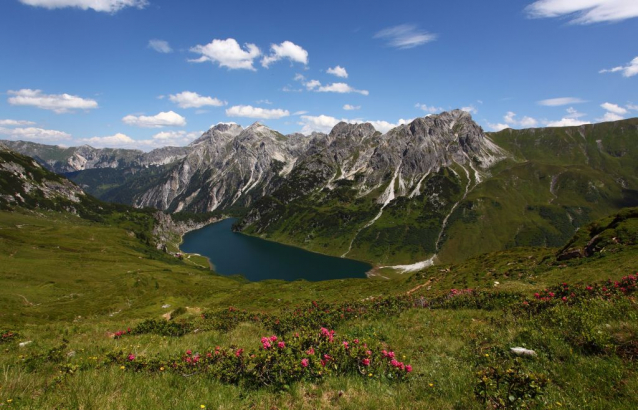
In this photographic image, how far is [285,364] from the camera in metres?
8.99

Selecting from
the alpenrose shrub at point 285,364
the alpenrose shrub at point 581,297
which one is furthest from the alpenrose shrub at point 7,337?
the alpenrose shrub at point 581,297

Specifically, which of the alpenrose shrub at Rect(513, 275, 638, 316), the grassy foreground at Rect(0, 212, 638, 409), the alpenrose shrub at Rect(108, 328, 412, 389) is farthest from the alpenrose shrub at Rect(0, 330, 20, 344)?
the alpenrose shrub at Rect(513, 275, 638, 316)

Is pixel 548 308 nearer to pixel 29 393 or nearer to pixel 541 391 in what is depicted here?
pixel 541 391

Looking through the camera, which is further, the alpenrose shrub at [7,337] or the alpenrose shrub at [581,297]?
the alpenrose shrub at [7,337]

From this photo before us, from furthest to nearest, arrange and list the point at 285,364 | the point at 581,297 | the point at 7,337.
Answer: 1. the point at 7,337
2. the point at 581,297
3. the point at 285,364

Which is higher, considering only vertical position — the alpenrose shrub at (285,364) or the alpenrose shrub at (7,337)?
the alpenrose shrub at (285,364)

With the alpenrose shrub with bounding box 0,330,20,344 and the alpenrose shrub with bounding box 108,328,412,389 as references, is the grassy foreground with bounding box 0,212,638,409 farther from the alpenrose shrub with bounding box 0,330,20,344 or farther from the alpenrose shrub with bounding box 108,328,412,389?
the alpenrose shrub with bounding box 0,330,20,344

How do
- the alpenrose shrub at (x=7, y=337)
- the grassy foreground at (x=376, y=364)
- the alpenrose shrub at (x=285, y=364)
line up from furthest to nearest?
the alpenrose shrub at (x=7, y=337)
the alpenrose shrub at (x=285, y=364)
the grassy foreground at (x=376, y=364)

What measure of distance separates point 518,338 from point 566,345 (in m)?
1.71

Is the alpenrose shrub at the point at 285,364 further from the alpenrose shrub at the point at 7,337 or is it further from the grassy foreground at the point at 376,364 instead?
the alpenrose shrub at the point at 7,337

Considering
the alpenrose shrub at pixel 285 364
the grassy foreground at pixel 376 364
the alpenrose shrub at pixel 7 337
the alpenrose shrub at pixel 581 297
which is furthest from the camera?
the alpenrose shrub at pixel 7 337

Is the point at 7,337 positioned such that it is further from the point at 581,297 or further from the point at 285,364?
the point at 581,297

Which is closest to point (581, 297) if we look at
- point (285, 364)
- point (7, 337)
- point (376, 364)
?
point (376, 364)

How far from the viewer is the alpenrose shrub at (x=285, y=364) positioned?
9008 millimetres
